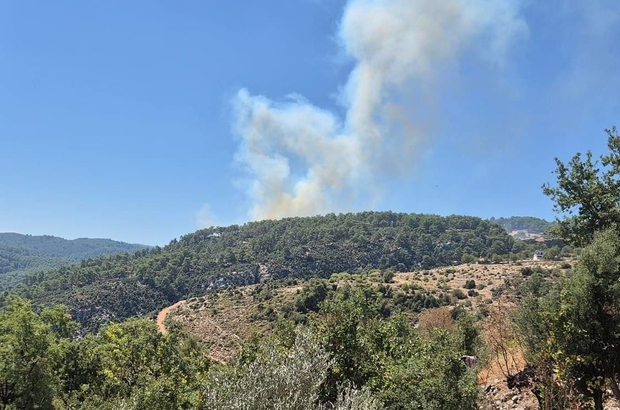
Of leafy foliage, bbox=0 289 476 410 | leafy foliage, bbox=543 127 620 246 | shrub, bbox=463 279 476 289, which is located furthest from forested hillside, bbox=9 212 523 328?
leafy foliage, bbox=543 127 620 246

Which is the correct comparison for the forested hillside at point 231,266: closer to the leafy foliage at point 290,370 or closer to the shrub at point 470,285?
the shrub at point 470,285

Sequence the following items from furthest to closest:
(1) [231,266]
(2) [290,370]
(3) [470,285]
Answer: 1. (1) [231,266]
2. (3) [470,285]
3. (2) [290,370]

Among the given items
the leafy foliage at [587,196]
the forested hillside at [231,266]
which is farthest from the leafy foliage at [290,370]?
the forested hillside at [231,266]

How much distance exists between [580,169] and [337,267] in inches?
5955

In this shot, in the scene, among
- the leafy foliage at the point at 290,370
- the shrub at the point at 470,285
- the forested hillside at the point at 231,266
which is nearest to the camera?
the leafy foliage at the point at 290,370

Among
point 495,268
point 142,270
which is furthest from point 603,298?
point 142,270

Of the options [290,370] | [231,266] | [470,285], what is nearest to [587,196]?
[290,370]

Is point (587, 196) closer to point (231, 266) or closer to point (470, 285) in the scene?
point (470, 285)

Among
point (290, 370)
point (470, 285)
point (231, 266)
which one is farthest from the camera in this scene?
point (231, 266)

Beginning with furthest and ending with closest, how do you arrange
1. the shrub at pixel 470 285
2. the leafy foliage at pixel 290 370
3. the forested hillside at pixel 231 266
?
1. the forested hillside at pixel 231 266
2. the shrub at pixel 470 285
3. the leafy foliage at pixel 290 370

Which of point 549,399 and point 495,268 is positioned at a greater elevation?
point 495,268

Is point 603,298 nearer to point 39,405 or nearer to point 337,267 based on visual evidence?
point 39,405

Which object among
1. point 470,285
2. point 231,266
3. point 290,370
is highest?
point 231,266

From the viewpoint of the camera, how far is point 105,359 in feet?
81.4
